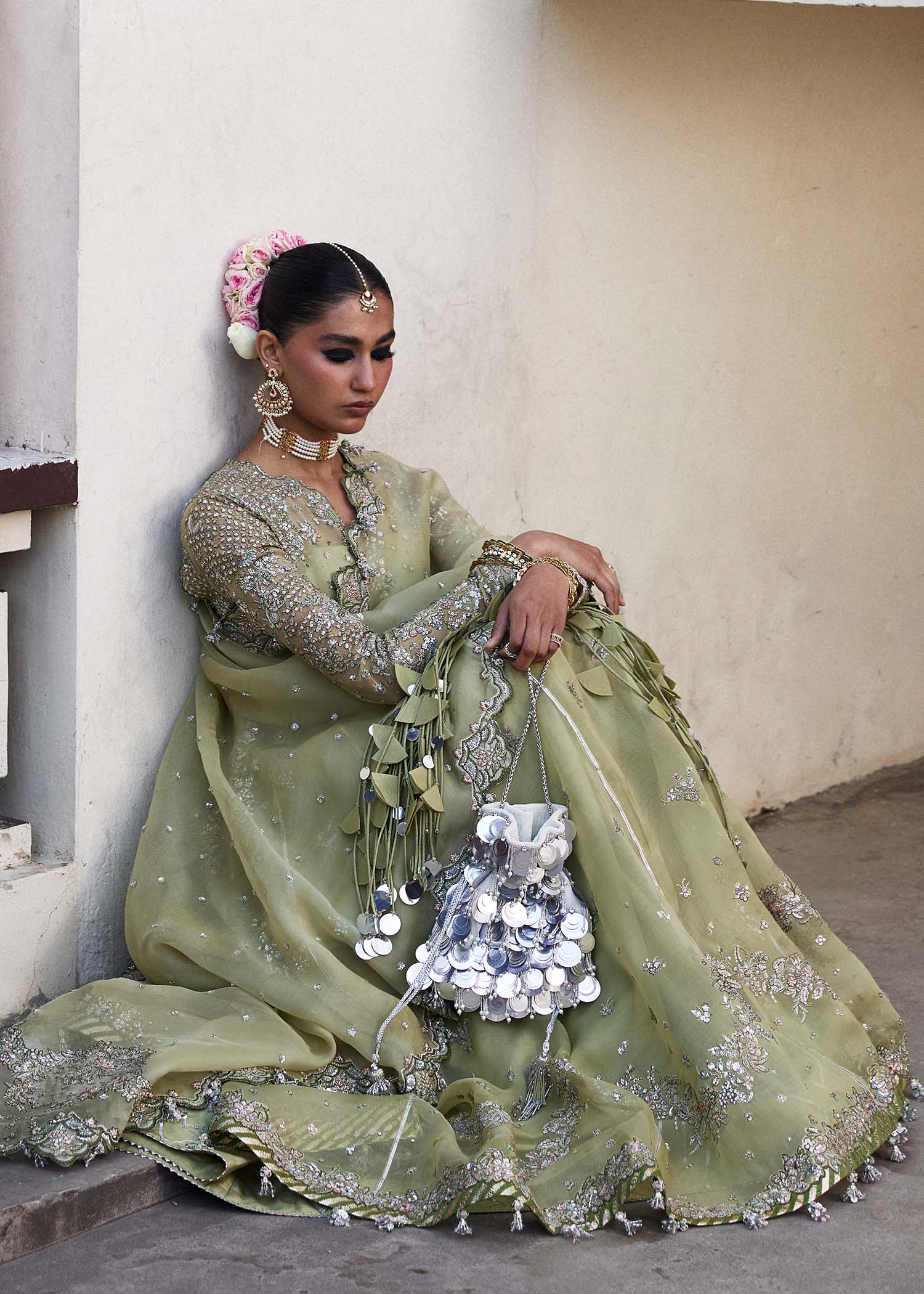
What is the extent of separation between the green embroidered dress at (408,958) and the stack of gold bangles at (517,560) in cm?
4

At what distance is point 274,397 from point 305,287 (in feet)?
0.75

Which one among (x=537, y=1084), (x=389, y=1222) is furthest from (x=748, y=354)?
(x=389, y=1222)

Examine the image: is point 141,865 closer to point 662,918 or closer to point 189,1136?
point 189,1136

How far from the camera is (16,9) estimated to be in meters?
3.04

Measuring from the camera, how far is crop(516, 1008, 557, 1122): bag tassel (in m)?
2.91

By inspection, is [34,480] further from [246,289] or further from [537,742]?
[537,742]

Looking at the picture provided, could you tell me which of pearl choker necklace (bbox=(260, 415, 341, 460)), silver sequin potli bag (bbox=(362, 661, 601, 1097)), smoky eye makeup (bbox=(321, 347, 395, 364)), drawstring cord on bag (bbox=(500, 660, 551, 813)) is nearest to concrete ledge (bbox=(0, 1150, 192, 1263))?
silver sequin potli bag (bbox=(362, 661, 601, 1097))

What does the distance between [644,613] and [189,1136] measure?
2322 mm

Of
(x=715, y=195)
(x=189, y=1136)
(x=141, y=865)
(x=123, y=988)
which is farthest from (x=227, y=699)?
(x=715, y=195)

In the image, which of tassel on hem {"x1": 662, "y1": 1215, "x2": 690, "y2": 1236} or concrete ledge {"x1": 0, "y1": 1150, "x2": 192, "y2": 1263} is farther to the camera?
tassel on hem {"x1": 662, "y1": 1215, "x2": 690, "y2": 1236}

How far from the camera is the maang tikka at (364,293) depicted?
326cm

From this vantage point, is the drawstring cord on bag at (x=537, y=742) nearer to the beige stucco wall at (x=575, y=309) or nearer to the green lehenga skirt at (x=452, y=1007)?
the green lehenga skirt at (x=452, y=1007)

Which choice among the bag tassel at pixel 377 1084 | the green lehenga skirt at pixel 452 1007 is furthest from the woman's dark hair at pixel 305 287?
the bag tassel at pixel 377 1084

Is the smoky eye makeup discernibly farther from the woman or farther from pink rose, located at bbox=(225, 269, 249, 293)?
pink rose, located at bbox=(225, 269, 249, 293)
